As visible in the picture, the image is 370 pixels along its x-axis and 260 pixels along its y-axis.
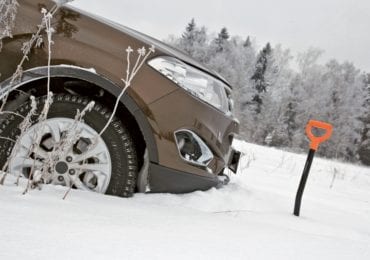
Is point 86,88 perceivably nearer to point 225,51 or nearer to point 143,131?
point 143,131

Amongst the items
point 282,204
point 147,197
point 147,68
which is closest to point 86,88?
point 147,68

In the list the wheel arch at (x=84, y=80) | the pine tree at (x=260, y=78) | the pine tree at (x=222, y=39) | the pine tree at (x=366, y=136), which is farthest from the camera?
the pine tree at (x=222, y=39)

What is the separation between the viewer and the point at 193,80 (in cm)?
233

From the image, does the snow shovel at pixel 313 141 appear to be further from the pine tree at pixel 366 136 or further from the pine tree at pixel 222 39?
the pine tree at pixel 222 39

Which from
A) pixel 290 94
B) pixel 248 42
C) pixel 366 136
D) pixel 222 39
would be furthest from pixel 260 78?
pixel 366 136

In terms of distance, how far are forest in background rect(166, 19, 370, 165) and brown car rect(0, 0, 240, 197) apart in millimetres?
37969

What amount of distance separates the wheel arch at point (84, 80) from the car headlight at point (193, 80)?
26 centimetres

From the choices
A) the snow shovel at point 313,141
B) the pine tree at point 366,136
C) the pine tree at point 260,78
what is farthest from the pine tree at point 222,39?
the snow shovel at point 313,141

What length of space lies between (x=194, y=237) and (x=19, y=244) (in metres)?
0.64

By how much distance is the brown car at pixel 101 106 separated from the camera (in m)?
2.13

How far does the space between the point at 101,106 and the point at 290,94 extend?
46757 millimetres

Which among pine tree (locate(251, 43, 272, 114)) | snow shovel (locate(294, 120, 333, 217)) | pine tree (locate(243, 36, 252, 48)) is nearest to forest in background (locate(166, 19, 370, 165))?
pine tree (locate(251, 43, 272, 114))

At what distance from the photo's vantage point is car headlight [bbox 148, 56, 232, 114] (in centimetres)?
222

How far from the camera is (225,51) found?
160ft
